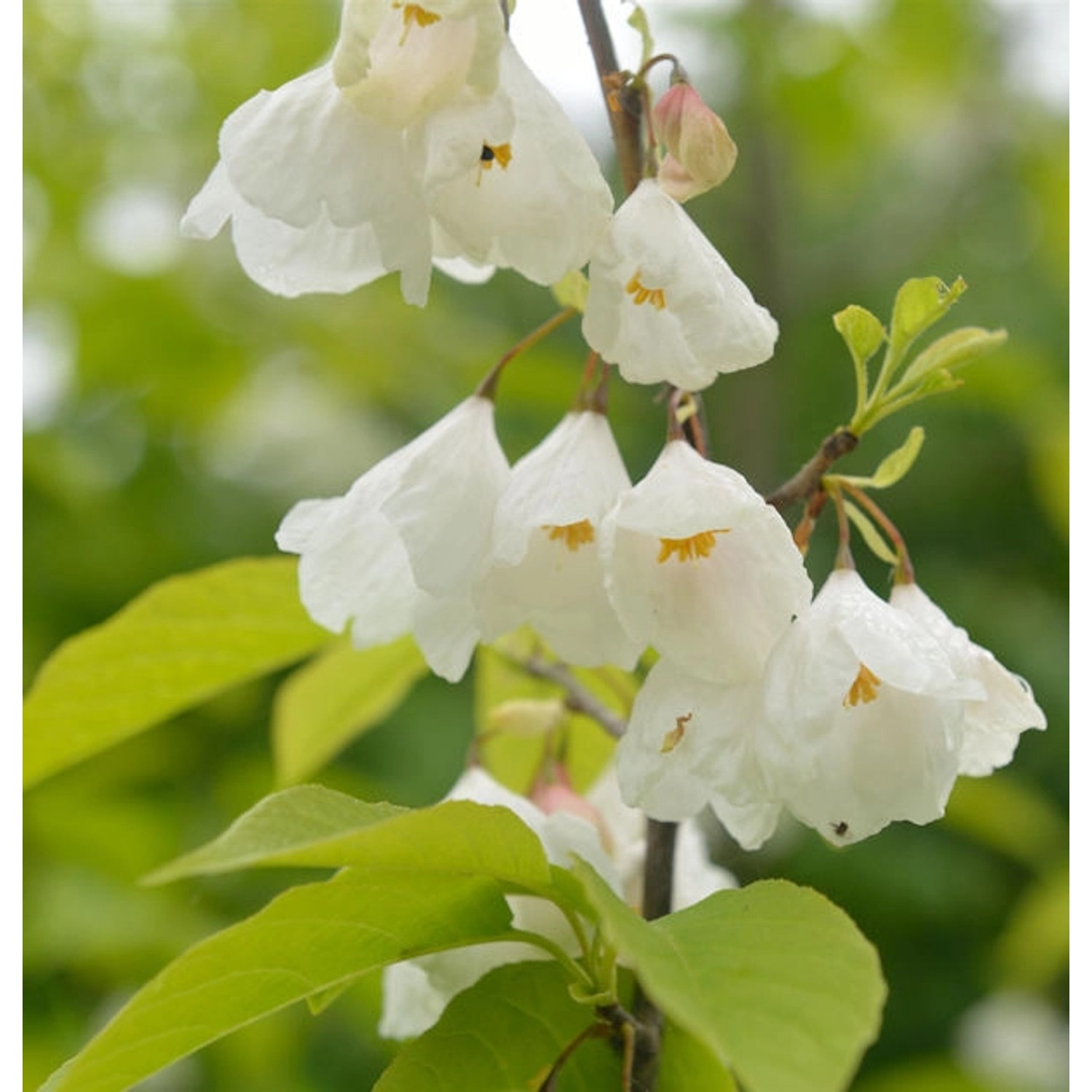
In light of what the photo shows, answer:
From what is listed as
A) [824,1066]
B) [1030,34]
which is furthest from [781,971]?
[1030,34]

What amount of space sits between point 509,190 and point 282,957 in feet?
Answer: 1.23

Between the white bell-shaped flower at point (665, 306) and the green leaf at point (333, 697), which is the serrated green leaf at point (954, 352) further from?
the green leaf at point (333, 697)

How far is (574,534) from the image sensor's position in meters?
0.82

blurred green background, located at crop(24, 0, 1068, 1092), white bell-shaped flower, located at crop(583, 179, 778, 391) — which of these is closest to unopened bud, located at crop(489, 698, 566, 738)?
white bell-shaped flower, located at crop(583, 179, 778, 391)

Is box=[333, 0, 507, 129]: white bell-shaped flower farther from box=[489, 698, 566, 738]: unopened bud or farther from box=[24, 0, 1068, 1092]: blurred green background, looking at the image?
box=[24, 0, 1068, 1092]: blurred green background

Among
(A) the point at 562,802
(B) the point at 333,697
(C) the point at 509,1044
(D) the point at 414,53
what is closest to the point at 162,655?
(B) the point at 333,697

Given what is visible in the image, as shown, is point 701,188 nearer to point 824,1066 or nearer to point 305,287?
point 305,287

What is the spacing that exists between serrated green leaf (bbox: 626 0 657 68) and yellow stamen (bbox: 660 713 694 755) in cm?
34

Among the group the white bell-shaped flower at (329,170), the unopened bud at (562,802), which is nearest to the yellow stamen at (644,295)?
the white bell-shaped flower at (329,170)

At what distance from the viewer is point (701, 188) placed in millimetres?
745

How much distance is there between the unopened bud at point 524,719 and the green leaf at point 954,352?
0.37 metres
